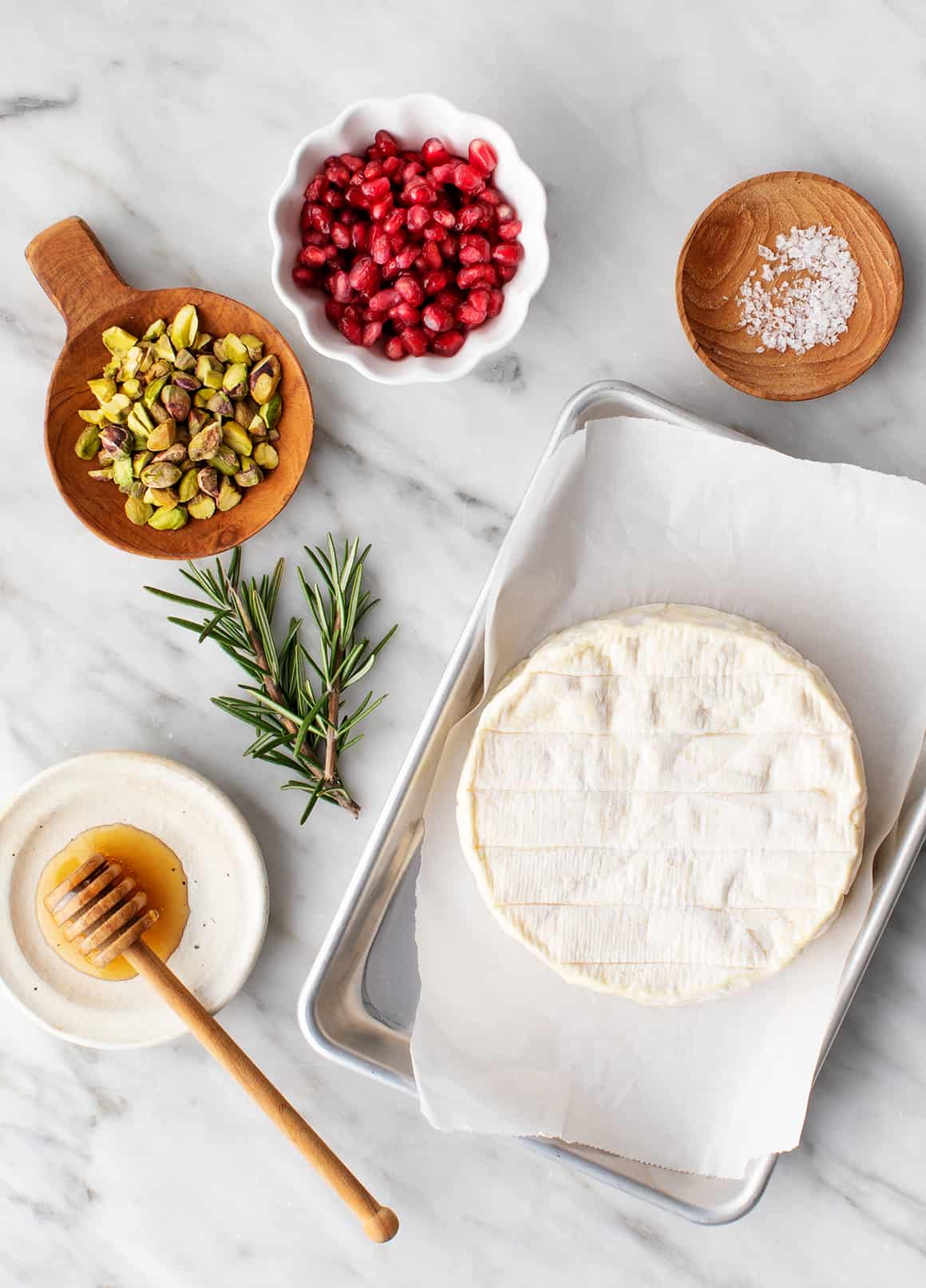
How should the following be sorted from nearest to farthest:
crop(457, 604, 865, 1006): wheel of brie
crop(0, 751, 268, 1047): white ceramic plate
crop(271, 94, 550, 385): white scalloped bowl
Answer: crop(457, 604, 865, 1006): wheel of brie
crop(271, 94, 550, 385): white scalloped bowl
crop(0, 751, 268, 1047): white ceramic plate

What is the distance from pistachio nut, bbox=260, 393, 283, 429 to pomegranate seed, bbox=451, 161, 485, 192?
32 centimetres

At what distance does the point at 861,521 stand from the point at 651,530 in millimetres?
222

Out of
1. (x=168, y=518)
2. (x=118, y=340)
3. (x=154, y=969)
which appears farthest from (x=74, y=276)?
(x=154, y=969)

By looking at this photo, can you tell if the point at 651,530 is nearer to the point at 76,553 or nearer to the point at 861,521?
the point at 861,521

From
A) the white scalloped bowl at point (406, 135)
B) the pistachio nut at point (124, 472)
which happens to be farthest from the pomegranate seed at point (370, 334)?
the pistachio nut at point (124, 472)

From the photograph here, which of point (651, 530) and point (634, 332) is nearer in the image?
point (651, 530)

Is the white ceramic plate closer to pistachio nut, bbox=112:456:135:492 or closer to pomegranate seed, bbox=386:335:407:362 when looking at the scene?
pistachio nut, bbox=112:456:135:492

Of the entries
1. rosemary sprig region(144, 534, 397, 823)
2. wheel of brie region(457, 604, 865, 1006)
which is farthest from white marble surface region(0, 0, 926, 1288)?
wheel of brie region(457, 604, 865, 1006)

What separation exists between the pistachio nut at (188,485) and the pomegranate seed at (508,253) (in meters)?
0.44

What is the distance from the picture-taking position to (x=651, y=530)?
1.16m

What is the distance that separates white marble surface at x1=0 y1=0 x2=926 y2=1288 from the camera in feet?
4.26

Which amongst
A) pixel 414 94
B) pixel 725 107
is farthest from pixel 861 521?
pixel 414 94

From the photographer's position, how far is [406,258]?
1206 millimetres

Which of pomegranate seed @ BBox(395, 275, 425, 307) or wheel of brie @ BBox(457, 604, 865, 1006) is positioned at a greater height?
pomegranate seed @ BBox(395, 275, 425, 307)
